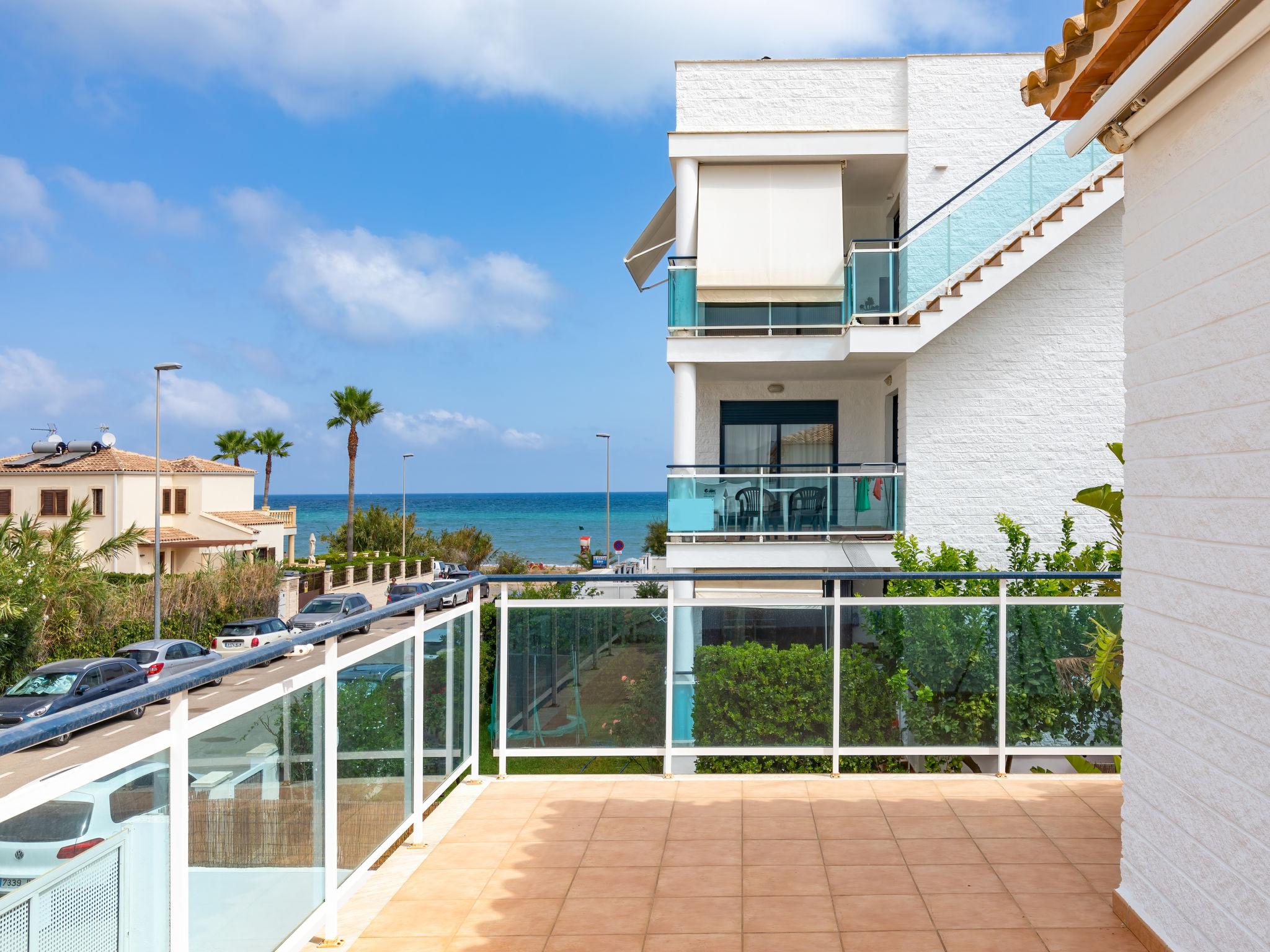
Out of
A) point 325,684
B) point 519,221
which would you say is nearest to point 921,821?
point 325,684

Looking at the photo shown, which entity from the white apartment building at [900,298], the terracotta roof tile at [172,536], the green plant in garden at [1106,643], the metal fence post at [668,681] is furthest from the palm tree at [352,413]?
the green plant in garden at [1106,643]

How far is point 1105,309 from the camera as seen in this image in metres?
13.2

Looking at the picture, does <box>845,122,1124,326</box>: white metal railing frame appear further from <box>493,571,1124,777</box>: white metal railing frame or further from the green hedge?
the green hedge

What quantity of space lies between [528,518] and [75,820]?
426 feet

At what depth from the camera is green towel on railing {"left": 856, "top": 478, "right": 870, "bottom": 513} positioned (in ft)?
43.8

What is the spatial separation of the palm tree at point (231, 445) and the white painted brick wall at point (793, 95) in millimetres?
50828

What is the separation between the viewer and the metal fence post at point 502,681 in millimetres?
6391

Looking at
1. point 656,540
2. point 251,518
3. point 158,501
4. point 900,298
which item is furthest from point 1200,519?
point 251,518

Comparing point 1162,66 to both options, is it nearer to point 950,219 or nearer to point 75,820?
point 75,820

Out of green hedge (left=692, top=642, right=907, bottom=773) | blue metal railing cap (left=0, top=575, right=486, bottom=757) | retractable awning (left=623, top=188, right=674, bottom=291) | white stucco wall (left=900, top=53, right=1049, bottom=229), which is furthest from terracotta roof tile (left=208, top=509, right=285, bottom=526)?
blue metal railing cap (left=0, top=575, right=486, bottom=757)

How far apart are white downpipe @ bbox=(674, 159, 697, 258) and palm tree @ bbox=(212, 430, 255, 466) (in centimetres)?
5058

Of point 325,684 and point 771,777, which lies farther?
point 771,777

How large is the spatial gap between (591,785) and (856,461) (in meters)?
10.5

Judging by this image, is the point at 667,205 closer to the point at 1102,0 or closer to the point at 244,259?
the point at 1102,0
